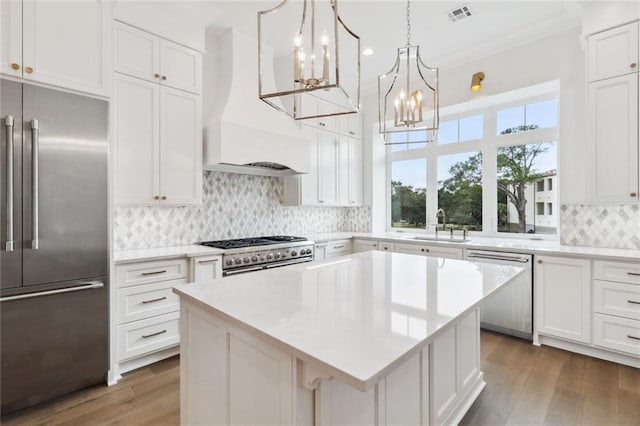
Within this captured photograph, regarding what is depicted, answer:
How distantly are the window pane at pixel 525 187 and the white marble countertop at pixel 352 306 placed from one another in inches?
88.3

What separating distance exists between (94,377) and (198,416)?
1.30m

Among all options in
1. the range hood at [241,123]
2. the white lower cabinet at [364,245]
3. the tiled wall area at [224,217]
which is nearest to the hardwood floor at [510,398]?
the tiled wall area at [224,217]

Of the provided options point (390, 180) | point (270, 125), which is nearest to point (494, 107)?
point (390, 180)

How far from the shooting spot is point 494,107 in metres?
3.96

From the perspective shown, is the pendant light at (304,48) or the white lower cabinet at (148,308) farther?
the pendant light at (304,48)

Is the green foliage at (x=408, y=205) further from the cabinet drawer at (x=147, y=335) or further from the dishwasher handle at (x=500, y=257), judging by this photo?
the cabinet drawer at (x=147, y=335)

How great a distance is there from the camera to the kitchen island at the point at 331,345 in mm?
916

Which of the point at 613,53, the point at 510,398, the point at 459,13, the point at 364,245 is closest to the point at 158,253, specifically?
the point at 364,245

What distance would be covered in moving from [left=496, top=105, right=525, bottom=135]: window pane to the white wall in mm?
441

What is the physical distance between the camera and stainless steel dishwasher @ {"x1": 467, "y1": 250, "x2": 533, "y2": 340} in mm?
2973

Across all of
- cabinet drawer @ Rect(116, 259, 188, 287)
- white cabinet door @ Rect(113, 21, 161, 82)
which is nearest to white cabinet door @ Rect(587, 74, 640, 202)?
cabinet drawer @ Rect(116, 259, 188, 287)

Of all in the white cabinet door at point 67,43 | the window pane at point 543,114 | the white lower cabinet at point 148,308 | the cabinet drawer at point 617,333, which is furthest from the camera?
the window pane at point 543,114

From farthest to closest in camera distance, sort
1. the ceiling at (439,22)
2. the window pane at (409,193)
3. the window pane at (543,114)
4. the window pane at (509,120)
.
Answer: the window pane at (409,193)
the window pane at (509,120)
the window pane at (543,114)
the ceiling at (439,22)

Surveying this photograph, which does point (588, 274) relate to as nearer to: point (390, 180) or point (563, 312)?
point (563, 312)
